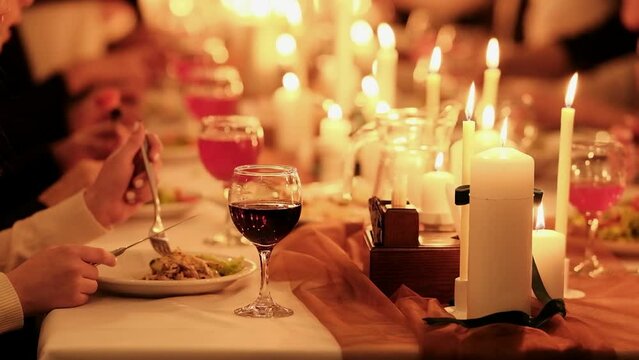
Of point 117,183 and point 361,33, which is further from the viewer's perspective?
point 361,33

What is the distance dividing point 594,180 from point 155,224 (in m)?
0.72

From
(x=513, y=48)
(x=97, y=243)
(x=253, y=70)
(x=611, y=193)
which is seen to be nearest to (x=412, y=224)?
(x=611, y=193)

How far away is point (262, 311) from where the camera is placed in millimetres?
1418

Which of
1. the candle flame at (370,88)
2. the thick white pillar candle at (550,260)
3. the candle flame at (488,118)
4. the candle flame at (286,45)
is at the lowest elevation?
the thick white pillar candle at (550,260)

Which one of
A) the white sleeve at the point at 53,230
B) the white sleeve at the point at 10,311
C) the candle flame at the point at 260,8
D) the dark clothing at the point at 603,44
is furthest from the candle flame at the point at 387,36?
the dark clothing at the point at 603,44

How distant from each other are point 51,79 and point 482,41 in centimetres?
270

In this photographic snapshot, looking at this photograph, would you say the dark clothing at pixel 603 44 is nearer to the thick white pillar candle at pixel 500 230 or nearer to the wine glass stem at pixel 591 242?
the wine glass stem at pixel 591 242

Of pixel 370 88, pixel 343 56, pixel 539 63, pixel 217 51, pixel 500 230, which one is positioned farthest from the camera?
pixel 539 63

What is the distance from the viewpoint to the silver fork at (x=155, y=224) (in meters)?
1.70

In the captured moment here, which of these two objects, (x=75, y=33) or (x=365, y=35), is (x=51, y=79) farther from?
(x=75, y=33)

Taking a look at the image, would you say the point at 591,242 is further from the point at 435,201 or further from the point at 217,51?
the point at 217,51

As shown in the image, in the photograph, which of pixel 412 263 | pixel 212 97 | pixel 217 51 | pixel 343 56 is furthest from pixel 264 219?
pixel 217 51

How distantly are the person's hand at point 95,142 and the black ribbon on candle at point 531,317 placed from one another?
134 cm

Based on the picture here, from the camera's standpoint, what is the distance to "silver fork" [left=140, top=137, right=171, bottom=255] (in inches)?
67.1
